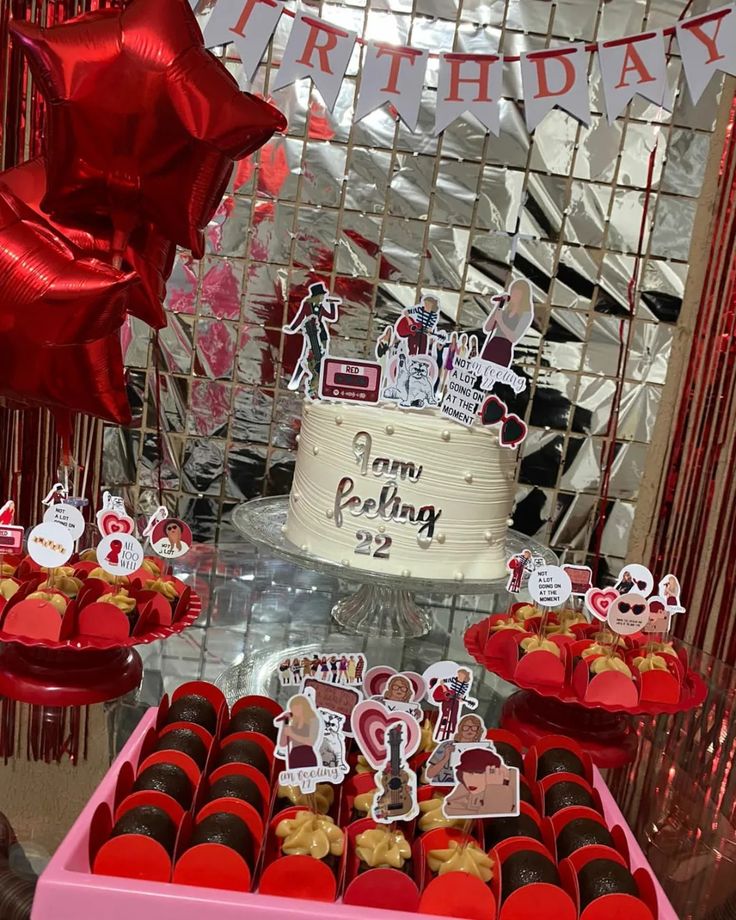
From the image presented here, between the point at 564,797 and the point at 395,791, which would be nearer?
the point at 395,791

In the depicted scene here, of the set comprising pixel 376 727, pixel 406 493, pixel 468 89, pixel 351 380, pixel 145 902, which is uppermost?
pixel 468 89

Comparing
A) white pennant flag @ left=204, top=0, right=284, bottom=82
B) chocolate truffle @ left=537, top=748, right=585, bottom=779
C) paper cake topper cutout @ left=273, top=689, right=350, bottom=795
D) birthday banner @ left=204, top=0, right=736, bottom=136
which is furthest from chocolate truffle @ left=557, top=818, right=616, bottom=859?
white pennant flag @ left=204, top=0, right=284, bottom=82

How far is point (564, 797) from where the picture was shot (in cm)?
108

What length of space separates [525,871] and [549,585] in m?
0.66

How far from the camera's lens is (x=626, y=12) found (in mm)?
2322

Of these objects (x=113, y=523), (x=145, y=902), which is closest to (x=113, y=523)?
(x=113, y=523)

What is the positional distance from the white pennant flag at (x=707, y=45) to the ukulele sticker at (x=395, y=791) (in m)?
Result: 1.61

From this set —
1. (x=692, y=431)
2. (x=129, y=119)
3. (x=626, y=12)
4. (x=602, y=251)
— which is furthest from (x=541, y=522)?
(x=129, y=119)

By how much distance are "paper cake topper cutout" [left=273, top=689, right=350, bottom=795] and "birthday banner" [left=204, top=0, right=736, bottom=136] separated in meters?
1.55

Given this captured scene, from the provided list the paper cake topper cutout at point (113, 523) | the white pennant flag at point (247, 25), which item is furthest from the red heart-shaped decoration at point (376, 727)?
the white pennant flag at point (247, 25)

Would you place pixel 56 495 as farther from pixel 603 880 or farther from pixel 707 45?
pixel 707 45

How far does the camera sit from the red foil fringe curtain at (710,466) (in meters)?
2.38

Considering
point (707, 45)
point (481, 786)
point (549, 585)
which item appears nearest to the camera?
point (481, 786)

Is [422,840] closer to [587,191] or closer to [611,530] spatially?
[611,530]
